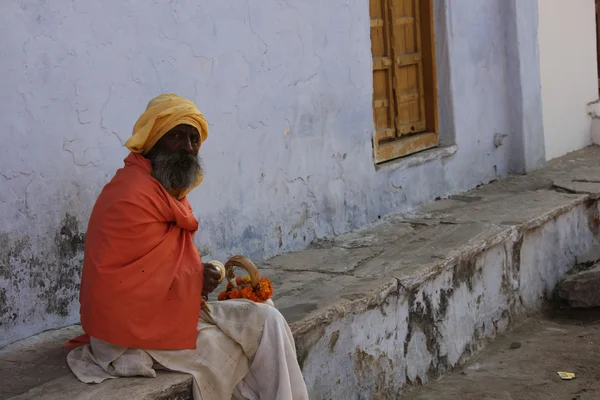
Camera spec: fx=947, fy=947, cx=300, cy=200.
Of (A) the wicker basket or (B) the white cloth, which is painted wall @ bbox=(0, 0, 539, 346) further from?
(A) the wicker basket

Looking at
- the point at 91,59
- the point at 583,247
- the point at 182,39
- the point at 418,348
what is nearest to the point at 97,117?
the point at 91,59

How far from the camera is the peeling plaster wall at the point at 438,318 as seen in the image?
4816mm

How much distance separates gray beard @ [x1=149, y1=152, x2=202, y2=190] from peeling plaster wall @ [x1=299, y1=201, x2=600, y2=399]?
1.07m

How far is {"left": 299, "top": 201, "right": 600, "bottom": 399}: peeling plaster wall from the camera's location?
15.8 feet

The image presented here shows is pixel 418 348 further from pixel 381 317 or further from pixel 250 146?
pixel 250 146

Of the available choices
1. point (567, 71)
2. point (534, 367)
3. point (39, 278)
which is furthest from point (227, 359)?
point (567, 71)

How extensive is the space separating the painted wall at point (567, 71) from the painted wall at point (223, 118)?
4.46ft

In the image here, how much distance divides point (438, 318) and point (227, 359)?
2.16m

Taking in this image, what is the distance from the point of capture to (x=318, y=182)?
632cm

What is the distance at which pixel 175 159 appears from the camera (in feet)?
12.7

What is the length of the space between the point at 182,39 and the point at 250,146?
855 millimetres

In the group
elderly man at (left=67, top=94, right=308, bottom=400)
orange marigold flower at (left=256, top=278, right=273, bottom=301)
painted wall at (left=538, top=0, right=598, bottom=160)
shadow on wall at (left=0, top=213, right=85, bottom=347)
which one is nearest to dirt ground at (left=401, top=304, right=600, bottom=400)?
orange marigold flower at (left=256, top=278, right=273, bottom=301)

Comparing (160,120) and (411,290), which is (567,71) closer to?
(411,290)

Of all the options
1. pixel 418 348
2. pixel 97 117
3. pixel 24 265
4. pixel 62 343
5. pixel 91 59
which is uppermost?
pixel 91 59
